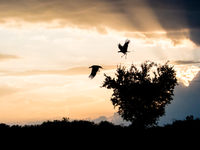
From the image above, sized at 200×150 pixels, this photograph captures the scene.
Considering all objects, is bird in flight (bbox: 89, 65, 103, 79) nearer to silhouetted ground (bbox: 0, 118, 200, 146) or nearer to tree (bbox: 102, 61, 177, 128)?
silhouetted ground (bbox: 0, 118, 200, 146)

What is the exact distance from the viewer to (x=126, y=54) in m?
30.9

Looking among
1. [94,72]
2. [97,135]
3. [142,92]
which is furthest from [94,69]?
[142,92]

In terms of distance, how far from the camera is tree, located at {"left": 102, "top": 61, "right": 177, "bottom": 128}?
5784 cm

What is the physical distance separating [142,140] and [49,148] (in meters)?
7.18

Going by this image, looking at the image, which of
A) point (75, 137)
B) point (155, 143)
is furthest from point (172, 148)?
point (75, 137)

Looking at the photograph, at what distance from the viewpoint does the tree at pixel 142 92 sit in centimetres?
5784

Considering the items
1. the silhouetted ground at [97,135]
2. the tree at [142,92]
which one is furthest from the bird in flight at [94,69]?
the tree at [142,92]

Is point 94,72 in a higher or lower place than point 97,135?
higher

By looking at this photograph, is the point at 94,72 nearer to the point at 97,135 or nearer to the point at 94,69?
the point at 94,69

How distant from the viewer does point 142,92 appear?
57.4m

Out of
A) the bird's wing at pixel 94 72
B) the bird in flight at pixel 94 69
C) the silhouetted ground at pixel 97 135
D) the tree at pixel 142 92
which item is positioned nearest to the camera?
the silhouetted ground at pixel 97 135

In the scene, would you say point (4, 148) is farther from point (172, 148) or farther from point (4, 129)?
point (172, 148)

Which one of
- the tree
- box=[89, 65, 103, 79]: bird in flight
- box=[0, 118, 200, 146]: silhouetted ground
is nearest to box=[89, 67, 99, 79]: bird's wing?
box=[89, 65, 103, 79]: bird in flight

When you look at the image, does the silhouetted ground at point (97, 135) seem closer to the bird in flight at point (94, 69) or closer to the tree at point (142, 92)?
the bird in flight at point (94, 69)
